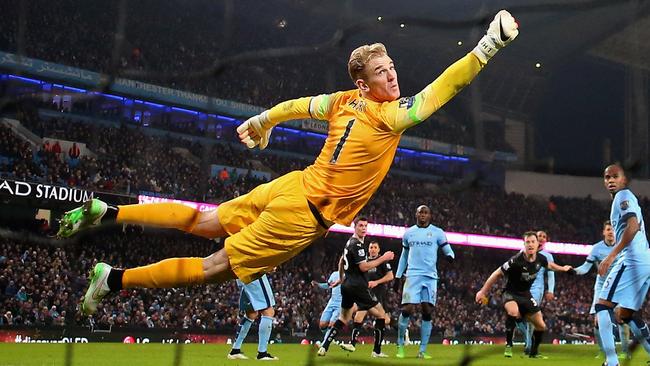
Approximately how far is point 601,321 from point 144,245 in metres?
9.76

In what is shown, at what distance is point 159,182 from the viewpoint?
14523 millimetres

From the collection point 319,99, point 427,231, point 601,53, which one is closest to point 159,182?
point 427,231

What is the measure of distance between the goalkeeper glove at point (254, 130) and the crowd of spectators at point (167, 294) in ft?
17.9

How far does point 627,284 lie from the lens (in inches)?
281

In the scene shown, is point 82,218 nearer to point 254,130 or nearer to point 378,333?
point 254,130

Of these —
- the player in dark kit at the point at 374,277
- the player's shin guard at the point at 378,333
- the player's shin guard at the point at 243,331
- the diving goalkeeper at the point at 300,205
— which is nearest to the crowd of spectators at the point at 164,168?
the player in dark kit at the point at 374,277

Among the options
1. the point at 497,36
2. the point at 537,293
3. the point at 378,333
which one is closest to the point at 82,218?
the point at 497,36

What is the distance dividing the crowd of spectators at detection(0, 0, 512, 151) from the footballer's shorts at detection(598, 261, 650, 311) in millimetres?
3496

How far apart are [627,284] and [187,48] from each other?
27.2 ft

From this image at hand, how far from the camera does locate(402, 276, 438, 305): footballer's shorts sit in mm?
11459

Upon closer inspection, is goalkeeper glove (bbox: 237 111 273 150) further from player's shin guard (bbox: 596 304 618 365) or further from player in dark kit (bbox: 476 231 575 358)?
player in dark kit (bbox: 476 231 575 358)

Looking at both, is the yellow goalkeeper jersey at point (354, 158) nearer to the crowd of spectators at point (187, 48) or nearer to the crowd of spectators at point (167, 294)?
the crowd of spectators at point (187, 48)

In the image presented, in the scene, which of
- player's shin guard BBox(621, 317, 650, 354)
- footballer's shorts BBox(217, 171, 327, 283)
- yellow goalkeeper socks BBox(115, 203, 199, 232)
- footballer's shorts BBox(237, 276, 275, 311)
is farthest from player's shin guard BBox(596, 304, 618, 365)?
yellow goalkeeper socks BBox(115, 203, 199, 232)

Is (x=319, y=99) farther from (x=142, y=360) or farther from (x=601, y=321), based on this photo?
(x=142, y=360)
